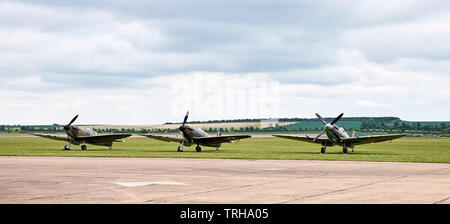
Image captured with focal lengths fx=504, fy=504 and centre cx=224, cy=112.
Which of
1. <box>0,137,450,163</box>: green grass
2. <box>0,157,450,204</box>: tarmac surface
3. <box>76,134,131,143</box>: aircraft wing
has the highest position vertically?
<box>76,134,131,143</box>: aircraft wing

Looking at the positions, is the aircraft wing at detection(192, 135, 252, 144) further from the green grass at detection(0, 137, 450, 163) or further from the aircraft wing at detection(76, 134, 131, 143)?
the aircraft wing at detection(76, 134, 131, 143)

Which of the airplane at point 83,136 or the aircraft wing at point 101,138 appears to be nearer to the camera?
the airplane at point 83,136

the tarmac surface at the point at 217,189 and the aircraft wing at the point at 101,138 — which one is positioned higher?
the aircraft wing at the point at 101,138

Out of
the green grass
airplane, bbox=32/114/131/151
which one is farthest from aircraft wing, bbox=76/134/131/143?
the green grass

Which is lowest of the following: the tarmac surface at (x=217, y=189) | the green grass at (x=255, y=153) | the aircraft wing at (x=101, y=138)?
the green grass at (x=255, y=153)

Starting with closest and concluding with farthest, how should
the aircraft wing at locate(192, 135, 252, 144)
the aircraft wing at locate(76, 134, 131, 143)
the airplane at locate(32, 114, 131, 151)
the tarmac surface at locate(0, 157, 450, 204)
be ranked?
the tarmac surface at locate(0, 157, 450, 204) < the aircraft wing at locate(192, 135, 252, 144) < the airplane at locate(32, 114, 131, 151) < the aircraft wing at locate(76, 134, 131, 143)

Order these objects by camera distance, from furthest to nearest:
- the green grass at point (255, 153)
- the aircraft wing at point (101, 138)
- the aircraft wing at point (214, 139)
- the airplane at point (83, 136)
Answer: the aircraft wing at point (101, 138) → the airplane at point (83, 136) → the aircraft wing at point (214, 139) → the green grass at point (255, 153)

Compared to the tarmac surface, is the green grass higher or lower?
lower

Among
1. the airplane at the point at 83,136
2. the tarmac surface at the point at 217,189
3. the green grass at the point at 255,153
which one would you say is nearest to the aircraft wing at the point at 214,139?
the green grass at the point at 255,153

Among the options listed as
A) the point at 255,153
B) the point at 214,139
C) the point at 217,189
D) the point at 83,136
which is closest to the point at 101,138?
the point at 83,136

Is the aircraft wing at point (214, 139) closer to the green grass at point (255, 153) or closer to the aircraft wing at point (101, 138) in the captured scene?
the green grass at point (255, 153)
